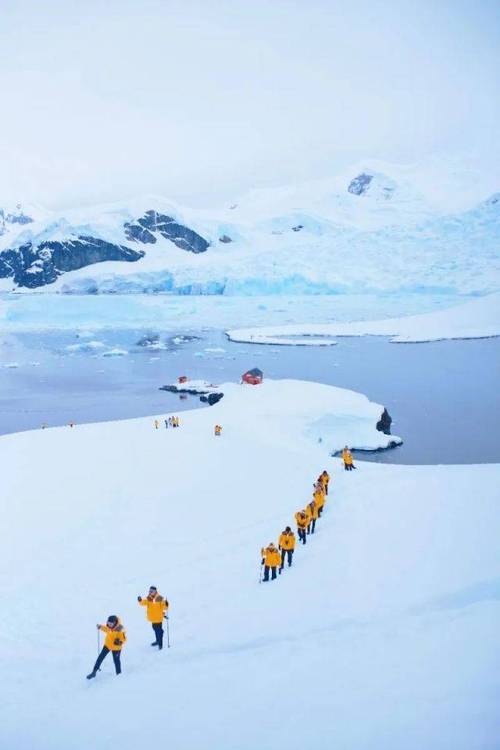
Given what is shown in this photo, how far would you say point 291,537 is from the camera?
10.9 m

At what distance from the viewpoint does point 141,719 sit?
22.3 ft

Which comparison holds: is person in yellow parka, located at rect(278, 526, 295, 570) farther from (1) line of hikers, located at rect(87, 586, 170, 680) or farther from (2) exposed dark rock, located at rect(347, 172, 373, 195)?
(2) exposed dark rock, located at rect(347, 172, 373, 195)

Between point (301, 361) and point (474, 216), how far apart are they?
51.2m

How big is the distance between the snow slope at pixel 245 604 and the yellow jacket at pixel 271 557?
15.5 inches

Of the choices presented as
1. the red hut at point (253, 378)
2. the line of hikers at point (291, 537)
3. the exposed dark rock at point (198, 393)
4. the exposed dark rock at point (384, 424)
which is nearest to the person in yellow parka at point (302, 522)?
the line of hikers at point (291, 537)

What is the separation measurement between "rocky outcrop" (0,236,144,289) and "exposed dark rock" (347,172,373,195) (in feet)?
273

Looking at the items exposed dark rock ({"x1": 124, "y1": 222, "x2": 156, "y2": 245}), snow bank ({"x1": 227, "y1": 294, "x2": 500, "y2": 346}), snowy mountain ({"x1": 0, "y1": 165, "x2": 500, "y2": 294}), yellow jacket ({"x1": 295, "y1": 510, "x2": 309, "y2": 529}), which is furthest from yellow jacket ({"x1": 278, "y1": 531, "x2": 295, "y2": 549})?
exposed dark rock ({"x1": 124, "y1": 222, "x2": 156, "y2": 245})

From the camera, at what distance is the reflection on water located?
27406mm

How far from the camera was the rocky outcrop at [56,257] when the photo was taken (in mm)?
128375

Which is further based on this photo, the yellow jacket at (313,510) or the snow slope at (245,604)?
the yellow jacket at (313,510)

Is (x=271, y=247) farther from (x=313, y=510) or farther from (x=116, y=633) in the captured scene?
(x=116, y=633)

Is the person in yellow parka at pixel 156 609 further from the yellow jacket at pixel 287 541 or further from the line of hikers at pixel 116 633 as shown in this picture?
the yellow jacket at pixel 287 541

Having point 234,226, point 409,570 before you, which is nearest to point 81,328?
point 234,226

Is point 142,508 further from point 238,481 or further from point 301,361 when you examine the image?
point 301,361
